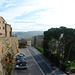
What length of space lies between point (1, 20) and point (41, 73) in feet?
68.8

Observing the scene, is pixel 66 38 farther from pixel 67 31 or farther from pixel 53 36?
pixel 53 36

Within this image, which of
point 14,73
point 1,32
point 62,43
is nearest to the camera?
point 14,73

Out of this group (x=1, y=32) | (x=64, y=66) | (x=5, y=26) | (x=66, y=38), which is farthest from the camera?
(x=5, y=26)

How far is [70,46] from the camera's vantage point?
21.0 meters

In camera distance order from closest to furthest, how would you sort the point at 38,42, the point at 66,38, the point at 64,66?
the point at 64,66 < the point at 66,38 < the point at 38,42

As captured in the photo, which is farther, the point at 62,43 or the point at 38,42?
the point at 38,42

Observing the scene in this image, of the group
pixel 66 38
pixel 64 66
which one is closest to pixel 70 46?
pixel 66 38

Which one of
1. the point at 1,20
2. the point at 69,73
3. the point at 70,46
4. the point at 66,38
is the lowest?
the point at 69,73

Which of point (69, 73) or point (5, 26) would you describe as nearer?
point (69, 73)

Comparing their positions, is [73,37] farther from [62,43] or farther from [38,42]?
[38,42]

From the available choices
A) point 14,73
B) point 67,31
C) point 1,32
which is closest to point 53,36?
point 67,31

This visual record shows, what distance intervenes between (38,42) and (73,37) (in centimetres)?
4512

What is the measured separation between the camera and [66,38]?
21484 millimetres

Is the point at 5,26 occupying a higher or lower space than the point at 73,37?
higher
